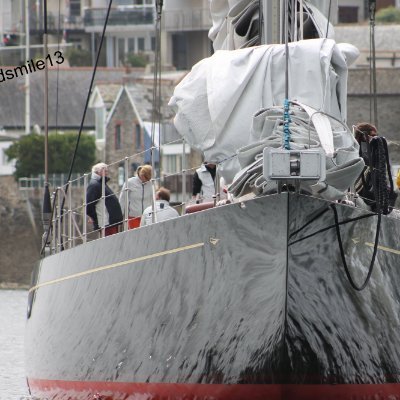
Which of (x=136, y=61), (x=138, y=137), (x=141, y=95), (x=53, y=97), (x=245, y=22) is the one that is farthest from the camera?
(x=136, y=61)

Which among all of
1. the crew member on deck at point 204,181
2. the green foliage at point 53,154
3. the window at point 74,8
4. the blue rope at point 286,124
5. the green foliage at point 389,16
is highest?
the window at point 74,8

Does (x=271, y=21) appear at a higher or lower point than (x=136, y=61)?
higher

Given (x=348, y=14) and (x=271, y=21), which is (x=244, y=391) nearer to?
(x=271, y=21)

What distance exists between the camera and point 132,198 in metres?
16.0

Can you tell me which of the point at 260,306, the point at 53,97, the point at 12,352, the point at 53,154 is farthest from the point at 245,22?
the point at 53,97

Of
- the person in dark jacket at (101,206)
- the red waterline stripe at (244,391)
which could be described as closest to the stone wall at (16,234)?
the person in dark jacket at (101,206)

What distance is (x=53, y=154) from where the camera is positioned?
75.2m

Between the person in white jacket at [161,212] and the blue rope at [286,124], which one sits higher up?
the blue rope at [286,124]

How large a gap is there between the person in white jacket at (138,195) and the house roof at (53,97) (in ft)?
245

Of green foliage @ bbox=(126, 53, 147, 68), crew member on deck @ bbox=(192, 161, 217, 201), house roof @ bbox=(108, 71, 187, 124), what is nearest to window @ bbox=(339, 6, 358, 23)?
green foliage @ bbox=(126, 53, 147, 68)

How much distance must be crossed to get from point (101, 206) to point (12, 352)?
12.7 m

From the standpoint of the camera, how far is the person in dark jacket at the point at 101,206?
53.0 feet

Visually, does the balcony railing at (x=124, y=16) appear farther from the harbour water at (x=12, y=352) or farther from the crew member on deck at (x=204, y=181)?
the crew member on deck at (x=204, y=181)

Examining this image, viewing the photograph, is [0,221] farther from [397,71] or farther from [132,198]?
[132,198]
